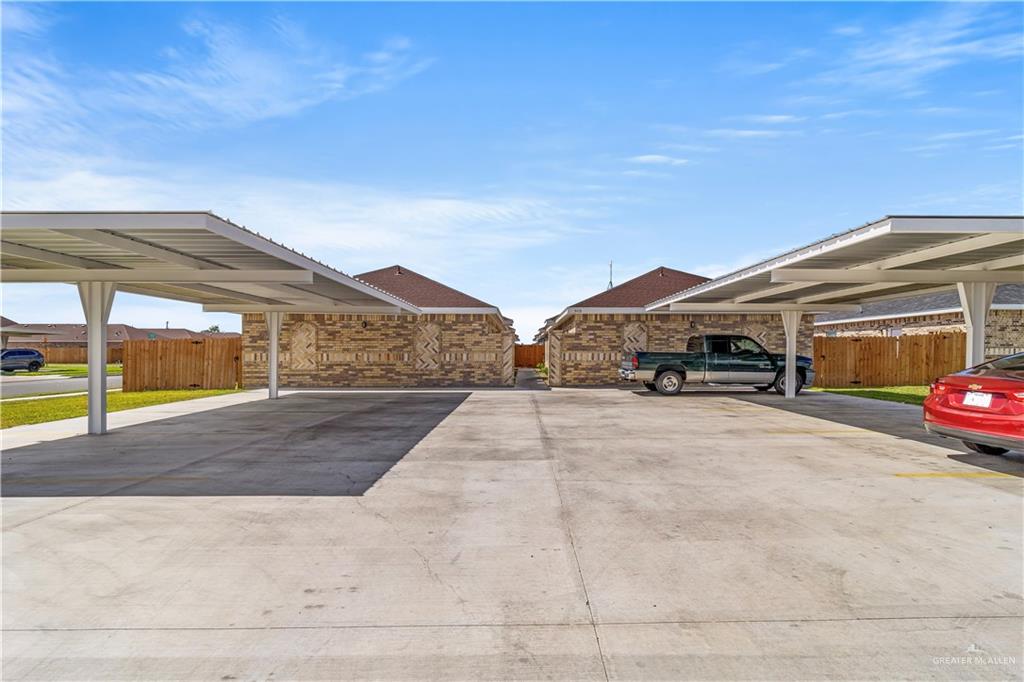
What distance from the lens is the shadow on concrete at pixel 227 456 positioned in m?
6.77

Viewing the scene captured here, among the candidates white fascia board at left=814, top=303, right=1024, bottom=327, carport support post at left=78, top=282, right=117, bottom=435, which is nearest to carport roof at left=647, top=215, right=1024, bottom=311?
white fascia board at left=814, top=303, right=1024, bottom=327

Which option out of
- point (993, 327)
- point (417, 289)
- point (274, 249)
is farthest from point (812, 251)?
point (993, 327)

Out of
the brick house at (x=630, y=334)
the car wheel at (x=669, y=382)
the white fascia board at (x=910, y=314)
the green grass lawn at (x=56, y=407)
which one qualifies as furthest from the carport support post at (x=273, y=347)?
the white fascia board at (x=910, y=314)

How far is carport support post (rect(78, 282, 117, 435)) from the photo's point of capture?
1085 centimetres

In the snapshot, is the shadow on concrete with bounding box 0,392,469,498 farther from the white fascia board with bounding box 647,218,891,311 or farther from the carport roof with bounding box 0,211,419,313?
the white fascia board with bounding box 647,218,891,311

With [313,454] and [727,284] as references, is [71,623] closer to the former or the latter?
[313,454]

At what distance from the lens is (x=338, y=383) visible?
22953 mm

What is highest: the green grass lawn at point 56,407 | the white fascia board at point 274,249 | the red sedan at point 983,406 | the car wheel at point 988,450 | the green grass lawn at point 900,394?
the white fascia board at point 274,249

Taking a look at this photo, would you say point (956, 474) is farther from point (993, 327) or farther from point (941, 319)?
point (941, 319)

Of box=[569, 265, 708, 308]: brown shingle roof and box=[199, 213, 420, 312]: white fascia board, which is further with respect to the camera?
box=[569, 265, 708, 308]: brown shingle roof

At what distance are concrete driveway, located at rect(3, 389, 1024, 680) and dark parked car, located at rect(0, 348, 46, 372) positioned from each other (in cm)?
3649

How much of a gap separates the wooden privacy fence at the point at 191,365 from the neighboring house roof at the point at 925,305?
81.8ft

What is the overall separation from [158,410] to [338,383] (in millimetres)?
8401

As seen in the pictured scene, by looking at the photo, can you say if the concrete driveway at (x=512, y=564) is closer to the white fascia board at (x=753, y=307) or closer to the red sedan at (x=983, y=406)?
the red sedan at (x=983, y=406)
